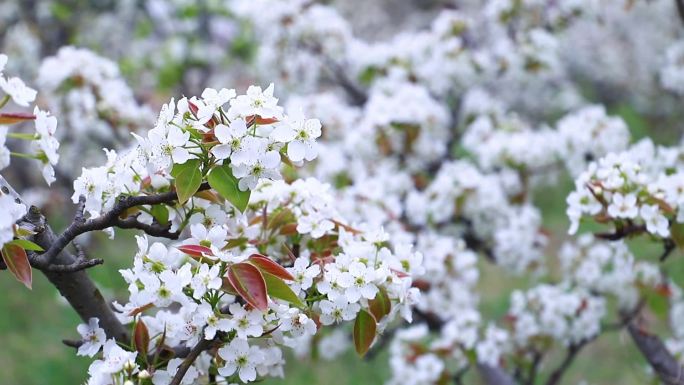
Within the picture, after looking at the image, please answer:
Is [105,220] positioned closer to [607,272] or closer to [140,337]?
[140,337]

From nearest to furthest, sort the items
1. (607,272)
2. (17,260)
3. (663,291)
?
(17,260), (663,291), (607,272)

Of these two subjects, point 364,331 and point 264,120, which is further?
point 364,331

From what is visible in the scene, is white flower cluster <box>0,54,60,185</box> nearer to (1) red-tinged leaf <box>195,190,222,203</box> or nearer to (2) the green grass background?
(1) red-tinged leaf <box>195,190,222,203</box>

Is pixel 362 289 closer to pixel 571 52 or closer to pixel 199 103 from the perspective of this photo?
pixel 199 103

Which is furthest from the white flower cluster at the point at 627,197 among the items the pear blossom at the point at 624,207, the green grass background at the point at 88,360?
the green grass background at the point at 88,360

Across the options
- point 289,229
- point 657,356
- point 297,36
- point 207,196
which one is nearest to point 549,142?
A: point 657,356

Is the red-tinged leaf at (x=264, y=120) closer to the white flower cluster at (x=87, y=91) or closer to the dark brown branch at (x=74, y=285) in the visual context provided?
the dark brown branch at (x=74, y=285)
